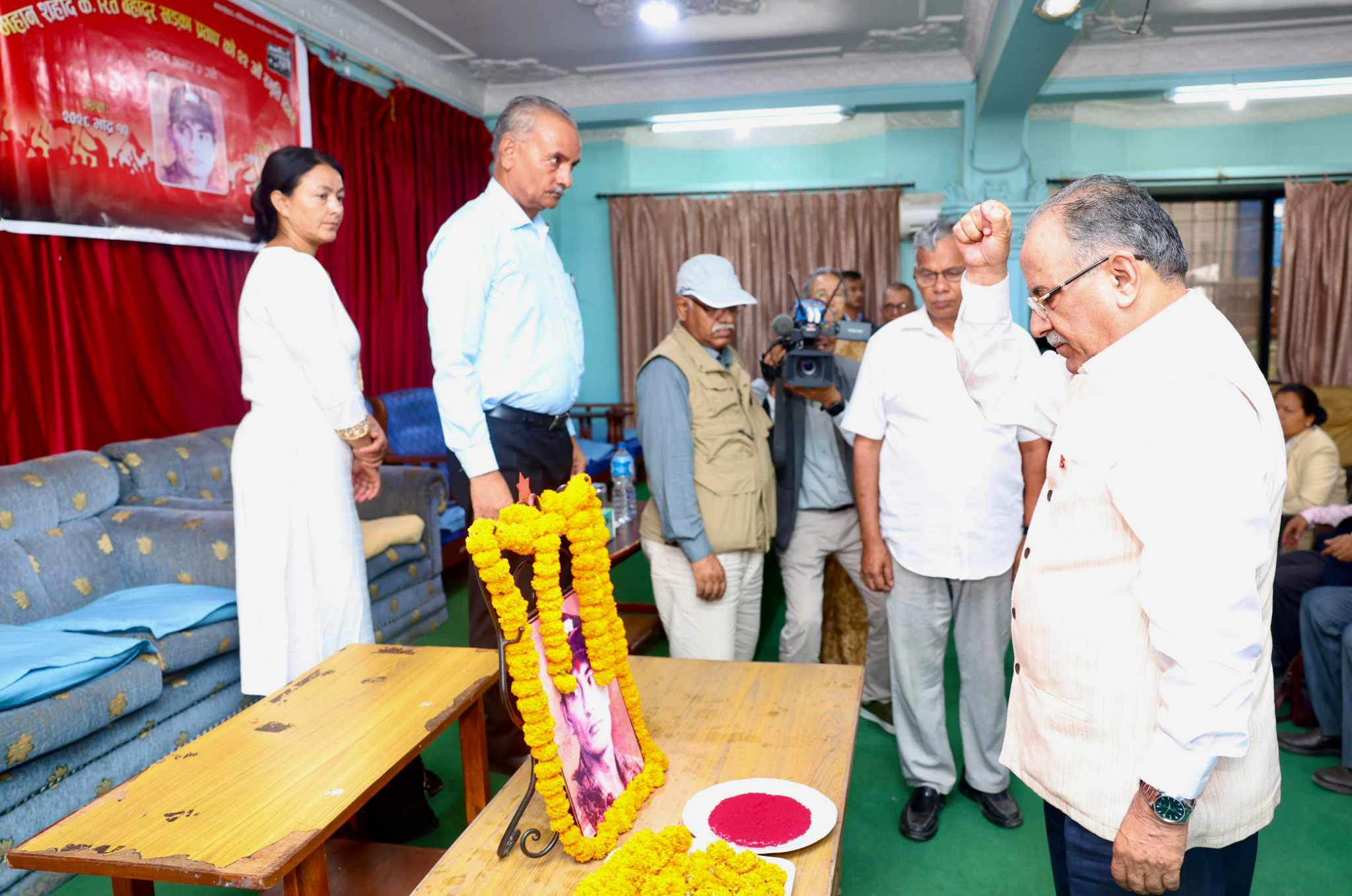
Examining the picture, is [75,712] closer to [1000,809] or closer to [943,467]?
[943,467]

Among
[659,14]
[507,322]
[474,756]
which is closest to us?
[474,756]

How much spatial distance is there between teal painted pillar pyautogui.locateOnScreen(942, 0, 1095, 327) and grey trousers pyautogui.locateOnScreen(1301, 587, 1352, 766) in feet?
8.99

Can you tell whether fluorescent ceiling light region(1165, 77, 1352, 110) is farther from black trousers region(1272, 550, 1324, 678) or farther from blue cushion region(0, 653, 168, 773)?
blue cushion region(0, 653, 168, 773)

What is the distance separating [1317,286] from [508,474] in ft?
19.9

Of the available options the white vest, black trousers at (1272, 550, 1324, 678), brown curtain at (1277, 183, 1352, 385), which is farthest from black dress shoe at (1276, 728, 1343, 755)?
brown curtain at (1277, 183, 1352, 385)

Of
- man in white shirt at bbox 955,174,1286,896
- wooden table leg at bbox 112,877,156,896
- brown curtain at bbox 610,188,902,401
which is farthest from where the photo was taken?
brown curtain at bbox 610,188,902,401

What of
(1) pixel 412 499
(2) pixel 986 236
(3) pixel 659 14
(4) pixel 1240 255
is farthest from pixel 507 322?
(4) pixel 1240 255

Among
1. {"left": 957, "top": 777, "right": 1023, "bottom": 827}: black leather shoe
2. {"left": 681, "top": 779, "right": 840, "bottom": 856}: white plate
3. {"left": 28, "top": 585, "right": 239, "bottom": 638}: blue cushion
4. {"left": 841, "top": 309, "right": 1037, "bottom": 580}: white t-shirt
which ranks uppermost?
{"left": 841, "top": 309, "right": 1037, "bottom": 580}: white t-shirt

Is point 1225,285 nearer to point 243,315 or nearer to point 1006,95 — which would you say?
point 1006,95

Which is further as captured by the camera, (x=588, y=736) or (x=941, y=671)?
(x=941, y=671)

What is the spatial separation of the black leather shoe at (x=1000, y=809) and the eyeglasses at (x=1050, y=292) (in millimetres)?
1506

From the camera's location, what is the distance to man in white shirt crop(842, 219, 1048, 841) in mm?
2086

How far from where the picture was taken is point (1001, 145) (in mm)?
5703

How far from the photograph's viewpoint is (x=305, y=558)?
2.16m
